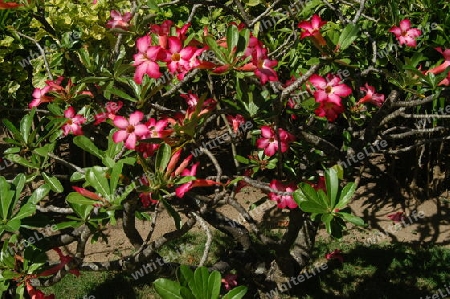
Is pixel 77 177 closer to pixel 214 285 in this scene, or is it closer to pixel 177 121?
pixel 177 121

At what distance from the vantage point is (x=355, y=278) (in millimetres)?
2936

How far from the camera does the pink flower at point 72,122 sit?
1737 millimetres

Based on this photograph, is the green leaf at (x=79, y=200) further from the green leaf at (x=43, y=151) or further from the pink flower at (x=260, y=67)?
the pink flower at (x=260, y=67)

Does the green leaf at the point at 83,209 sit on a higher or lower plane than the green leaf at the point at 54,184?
lower

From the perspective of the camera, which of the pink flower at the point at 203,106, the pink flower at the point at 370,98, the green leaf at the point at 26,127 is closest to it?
the pink flower at the point at 203,106

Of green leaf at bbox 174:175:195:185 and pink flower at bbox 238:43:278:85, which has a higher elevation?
pink flower at bbox 238:43:278:85

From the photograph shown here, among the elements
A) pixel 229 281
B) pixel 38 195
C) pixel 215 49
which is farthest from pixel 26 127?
pixel 229 281

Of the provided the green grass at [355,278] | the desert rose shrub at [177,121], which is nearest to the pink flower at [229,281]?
the desert rose shrub at [177,121]

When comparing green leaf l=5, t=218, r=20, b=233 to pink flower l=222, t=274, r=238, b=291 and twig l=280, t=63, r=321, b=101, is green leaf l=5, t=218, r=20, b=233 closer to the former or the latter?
twig l=280, t=63, r=321, b=101

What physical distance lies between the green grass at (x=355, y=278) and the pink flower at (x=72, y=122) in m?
1.42

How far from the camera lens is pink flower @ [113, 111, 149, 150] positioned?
1468 millimetres

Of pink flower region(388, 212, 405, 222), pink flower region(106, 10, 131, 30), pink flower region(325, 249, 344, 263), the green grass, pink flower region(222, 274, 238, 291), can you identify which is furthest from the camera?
pink flower region(388, 212, 405, 222)

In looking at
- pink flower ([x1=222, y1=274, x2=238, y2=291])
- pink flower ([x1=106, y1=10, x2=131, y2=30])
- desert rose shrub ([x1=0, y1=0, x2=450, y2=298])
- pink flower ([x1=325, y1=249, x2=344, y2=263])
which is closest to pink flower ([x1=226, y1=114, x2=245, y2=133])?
desert rose shrub ([x1=0, y1=0, x2=450, y2=298])

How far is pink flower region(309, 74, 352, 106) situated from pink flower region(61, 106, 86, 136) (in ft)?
2.71
